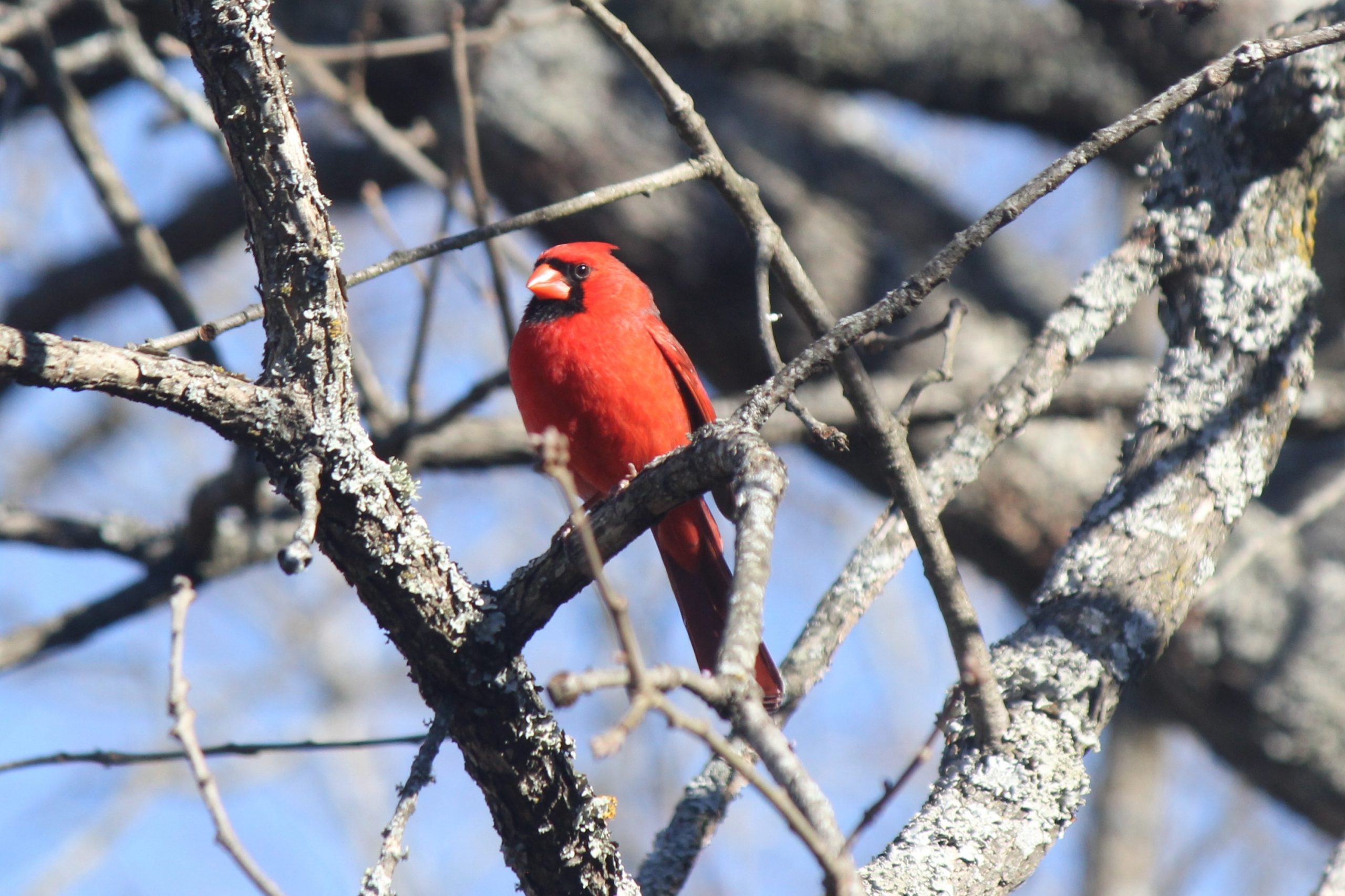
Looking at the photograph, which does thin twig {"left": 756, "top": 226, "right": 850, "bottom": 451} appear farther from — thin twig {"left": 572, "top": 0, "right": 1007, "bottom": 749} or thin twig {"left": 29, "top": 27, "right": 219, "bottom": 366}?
thin twig {"left": 29, "top": 27, "right": 219, "bottom": 366}

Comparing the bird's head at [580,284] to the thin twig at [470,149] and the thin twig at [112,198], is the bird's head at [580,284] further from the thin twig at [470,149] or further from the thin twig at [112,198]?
the thin twig at [112,198]

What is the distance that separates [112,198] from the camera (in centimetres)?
408

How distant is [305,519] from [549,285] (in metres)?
2.45

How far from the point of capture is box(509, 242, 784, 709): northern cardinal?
363 cm

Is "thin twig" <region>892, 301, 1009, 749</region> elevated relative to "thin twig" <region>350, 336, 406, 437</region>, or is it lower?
lower

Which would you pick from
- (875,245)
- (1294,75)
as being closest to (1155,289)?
(1294,75)

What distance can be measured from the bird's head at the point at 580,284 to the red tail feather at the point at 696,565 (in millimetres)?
717

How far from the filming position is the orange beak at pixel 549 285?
13.2 ft

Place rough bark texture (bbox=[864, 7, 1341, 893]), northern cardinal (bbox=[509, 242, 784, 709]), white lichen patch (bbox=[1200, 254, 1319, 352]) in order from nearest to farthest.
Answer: rough bark texture (bbox=[864, 7, 1341, 893])
white lichen patch (bbox=[1200, 254, 1319, 352])
northern cardinal (bbox=[509, 242, 784, 709])

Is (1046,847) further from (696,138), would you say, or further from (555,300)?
(555,300)

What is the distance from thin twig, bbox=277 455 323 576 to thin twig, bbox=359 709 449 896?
0.38 m

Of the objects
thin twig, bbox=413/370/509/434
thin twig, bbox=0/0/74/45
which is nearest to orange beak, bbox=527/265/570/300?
thin twig, bbox=413/370/509/434

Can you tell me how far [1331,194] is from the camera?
4.52 m

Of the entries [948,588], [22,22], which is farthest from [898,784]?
[22,22]
